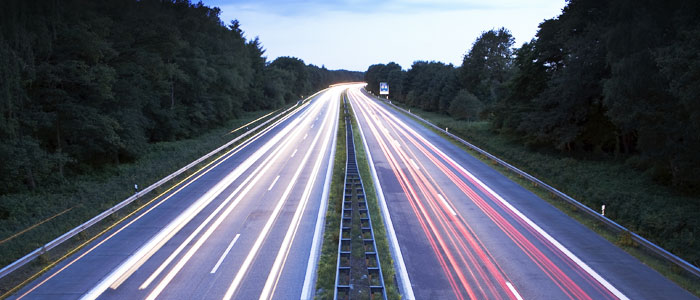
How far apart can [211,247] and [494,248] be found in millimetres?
9509

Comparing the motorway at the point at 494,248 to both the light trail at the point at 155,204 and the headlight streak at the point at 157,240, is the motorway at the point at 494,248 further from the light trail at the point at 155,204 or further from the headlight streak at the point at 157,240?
the light trail at the point at 155,204

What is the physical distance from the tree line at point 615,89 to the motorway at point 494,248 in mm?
6975

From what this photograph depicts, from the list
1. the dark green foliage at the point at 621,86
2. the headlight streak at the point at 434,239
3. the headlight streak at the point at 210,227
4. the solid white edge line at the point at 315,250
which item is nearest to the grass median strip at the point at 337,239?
the solid white edge line at the point at 315,250

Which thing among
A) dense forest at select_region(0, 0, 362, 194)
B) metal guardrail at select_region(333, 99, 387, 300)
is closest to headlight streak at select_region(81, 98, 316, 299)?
metal guardrail at select_region(333, 99, 387, 300)

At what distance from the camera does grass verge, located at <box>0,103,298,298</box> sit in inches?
495

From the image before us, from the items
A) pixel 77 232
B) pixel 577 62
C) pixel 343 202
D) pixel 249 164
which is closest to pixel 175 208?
pixel 77 232

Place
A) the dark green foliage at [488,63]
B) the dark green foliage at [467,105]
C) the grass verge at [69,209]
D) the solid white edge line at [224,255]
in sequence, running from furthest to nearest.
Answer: the dark green foliage at [488,63], the dark green foliage at [467,105], the grass verge at [69,209], the solid white edge line at [224,255]

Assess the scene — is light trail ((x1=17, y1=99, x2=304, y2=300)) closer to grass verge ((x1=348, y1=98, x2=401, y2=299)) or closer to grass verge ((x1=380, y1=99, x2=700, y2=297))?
grass verge ((x1=348, y1=98, x2=401, y2=299))

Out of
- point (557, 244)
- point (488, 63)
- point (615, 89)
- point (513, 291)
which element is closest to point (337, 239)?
point (513, 291)

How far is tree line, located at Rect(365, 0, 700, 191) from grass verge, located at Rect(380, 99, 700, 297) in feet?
4.51

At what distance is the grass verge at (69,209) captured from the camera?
12578mm

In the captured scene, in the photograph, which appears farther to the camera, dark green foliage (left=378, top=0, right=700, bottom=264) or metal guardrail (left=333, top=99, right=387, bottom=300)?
Answer: dark green foliage (left=378, top=0, right=700, bottom=264)

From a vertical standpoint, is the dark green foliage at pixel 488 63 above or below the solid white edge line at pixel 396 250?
above

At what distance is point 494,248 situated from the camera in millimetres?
13859
